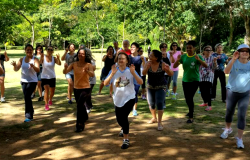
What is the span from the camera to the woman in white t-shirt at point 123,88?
4.79 metres

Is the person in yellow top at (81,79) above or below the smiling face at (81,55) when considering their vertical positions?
below

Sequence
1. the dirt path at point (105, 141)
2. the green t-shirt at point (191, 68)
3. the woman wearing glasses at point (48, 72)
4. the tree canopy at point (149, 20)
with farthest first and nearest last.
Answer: the tree canopy at point (149, 20) → the woman wearing glasses at point (48, 72) → the green t-shirt at point (191, 68) → the dirt path at point (105, 141)

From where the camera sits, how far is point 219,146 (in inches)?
195

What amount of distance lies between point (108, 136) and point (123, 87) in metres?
1.30

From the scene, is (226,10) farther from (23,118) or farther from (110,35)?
(23,118)

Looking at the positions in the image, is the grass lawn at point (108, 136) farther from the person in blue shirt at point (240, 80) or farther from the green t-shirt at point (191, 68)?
the green t-shirt at point (191, 68)

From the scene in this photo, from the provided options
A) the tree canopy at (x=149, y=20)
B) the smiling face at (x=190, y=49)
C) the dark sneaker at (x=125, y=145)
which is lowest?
the dark sneaker at (x=125, y=145)

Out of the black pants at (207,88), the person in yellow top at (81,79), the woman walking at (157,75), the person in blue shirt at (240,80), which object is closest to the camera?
the person in blue shirt at (240,80)

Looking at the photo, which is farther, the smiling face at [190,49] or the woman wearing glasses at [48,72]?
the woman wearing glasses at [48,72]

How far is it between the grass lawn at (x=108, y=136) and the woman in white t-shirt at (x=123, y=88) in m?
0.55

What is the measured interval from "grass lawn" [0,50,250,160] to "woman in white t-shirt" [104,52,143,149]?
0.55m

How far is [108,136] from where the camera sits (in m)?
5.57

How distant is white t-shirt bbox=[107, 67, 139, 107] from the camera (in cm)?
479

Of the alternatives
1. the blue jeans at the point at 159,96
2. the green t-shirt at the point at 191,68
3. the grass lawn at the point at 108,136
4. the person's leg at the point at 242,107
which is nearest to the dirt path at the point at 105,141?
the grass lawn at the point at 108,136
